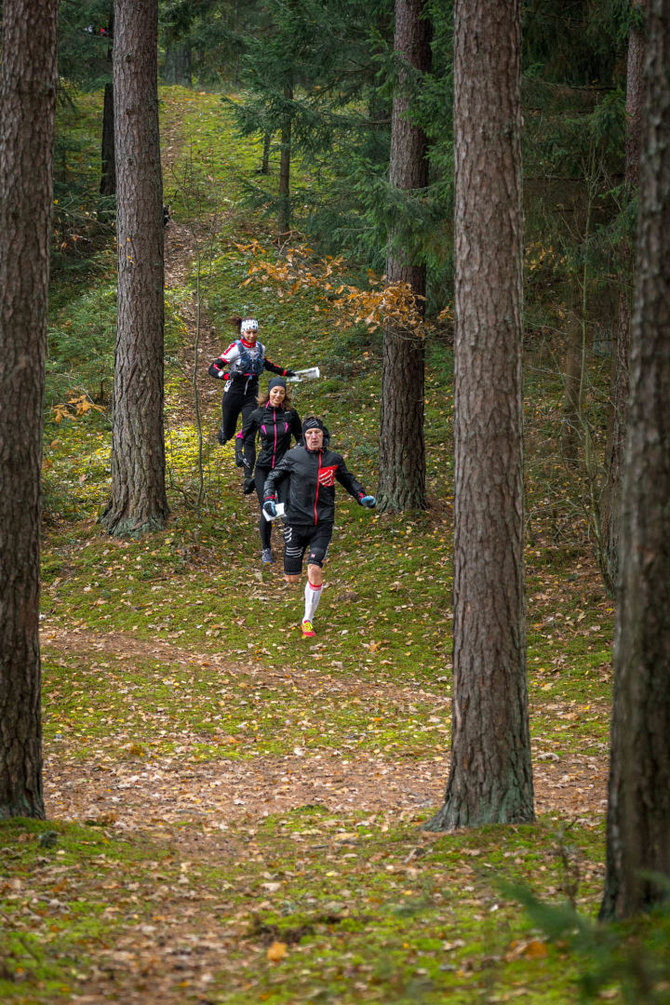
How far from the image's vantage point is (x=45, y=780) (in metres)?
7.41

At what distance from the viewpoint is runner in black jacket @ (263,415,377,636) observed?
10883 mm

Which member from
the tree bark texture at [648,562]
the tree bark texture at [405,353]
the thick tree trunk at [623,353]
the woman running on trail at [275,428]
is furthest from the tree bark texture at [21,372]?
the tree bark texture at [405,353]

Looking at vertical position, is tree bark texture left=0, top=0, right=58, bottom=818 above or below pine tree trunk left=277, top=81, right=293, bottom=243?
below

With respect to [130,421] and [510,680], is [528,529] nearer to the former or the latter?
[130,421]

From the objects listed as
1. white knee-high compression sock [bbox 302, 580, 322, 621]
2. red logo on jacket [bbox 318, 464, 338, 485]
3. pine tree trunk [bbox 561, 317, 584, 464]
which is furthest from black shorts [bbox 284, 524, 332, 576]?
pine tree trunk [bbox 561, 317, 584, 464]

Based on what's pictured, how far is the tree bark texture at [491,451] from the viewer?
5.97 metres

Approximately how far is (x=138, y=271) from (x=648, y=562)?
402 inches

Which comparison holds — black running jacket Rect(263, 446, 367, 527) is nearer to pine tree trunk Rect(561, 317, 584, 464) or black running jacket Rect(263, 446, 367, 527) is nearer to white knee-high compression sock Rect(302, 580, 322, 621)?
white knee-high compression sock Rect(302, 580, 322, 621)

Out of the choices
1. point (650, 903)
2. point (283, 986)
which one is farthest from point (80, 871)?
point (650, 903)

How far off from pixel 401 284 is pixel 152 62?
4402mm

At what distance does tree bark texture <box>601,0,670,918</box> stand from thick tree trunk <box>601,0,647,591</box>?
6.06 meters

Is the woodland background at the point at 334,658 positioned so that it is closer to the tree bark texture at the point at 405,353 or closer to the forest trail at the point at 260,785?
the forest trail at the point at 260,785

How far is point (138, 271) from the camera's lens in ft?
41.4

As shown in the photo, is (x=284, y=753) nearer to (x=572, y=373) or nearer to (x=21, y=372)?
(x=21, y=372)
